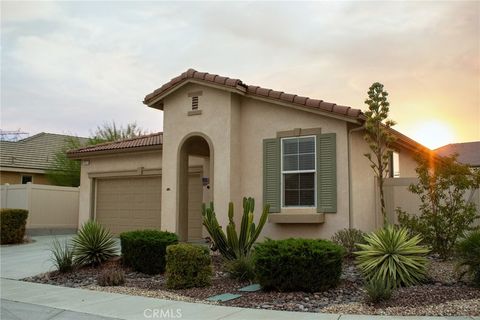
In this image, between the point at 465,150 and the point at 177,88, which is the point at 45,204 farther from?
the point at 465,150

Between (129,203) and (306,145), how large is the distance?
29.4ft

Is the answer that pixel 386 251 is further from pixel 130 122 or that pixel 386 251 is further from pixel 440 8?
pixel 130 122

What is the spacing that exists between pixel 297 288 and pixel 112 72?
1095cm

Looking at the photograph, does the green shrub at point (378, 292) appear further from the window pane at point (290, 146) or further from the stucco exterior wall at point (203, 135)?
the stucco exterior wall at point (203, 135)

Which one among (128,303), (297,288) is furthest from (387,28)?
(128,303)

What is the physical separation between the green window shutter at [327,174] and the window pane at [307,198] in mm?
216

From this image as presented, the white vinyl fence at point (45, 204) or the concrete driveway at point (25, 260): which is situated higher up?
the white vinyl fence at point (45, 204)

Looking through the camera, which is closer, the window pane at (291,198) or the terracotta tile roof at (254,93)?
the terracotta tile roof at (254,93)

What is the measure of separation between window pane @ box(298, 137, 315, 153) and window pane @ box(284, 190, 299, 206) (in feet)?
3.76

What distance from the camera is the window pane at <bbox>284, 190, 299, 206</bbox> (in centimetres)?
1391

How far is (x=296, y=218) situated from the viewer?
13609 mm

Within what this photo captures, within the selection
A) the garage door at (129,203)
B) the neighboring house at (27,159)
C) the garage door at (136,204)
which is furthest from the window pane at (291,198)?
the neighboring house at (27,159)

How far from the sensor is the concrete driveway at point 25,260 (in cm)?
1288

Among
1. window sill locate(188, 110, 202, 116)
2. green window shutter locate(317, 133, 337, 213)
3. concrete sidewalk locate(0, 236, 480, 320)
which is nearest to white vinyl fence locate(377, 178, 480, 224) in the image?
green window shutter locate(317, 133, 337, 213)
